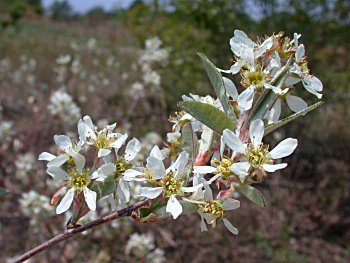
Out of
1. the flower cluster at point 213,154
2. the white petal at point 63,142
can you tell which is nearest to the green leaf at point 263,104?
the flower cluster at point 213,154

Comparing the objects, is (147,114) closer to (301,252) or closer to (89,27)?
(301,252)

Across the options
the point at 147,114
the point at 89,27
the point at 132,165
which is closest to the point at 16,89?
the point at 147,114

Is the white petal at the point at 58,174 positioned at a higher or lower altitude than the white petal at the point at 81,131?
lower

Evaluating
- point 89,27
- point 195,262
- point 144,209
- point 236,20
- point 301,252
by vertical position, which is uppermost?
point 144,209

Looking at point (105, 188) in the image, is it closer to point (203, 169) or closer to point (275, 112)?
point (203, 169)

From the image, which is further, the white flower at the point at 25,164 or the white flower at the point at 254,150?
the white flower at the point at 25,164

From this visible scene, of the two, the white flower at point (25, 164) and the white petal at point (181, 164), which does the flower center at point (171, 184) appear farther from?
the white flower at point (25, 164)
